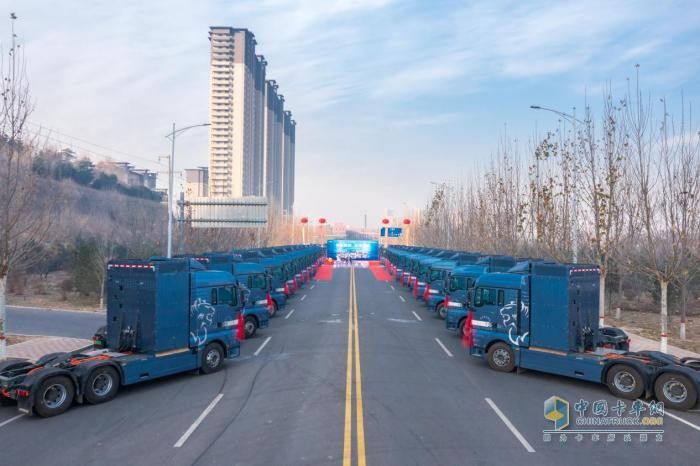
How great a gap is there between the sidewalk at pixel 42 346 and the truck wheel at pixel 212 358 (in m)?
5.46

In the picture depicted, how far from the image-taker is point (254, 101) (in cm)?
15638

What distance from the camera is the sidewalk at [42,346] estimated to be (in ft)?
51.8

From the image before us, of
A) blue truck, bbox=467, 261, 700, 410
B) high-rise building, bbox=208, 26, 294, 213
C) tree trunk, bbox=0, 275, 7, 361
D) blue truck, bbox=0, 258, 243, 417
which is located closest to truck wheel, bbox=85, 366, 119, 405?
blue truck, bbox=0, 258, 243, 417

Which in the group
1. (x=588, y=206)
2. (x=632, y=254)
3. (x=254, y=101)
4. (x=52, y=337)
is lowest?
(x=52, y=337)

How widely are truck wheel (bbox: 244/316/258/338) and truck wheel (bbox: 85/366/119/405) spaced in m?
8.24

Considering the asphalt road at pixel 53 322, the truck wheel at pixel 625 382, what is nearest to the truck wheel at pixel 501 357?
the truck wheel at pixel 625 382

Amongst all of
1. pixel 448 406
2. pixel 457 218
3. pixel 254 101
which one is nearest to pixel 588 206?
pixel 448 406

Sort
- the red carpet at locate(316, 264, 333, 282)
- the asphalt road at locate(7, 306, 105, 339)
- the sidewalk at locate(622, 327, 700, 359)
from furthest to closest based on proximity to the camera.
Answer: the red carpet at locate(316, 264, 333, 282) → the asphalt road at locate(7, 306, 105, 339) → the sidewalk at locate(622, 327, 700, 359)

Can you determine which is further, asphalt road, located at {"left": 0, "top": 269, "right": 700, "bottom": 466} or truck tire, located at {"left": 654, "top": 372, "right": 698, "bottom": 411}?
truck tire, located at {"left": 654, "top": 372, "right": 698, "bottom": 411}

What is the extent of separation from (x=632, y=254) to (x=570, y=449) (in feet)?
53.6

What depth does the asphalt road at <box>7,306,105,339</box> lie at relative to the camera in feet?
65.6

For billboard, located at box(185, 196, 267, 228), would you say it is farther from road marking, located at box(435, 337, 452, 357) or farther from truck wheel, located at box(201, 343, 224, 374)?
truck wheel, located at box(201, 343, 224, 374)

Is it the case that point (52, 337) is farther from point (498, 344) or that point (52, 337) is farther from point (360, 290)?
point (360, 290)

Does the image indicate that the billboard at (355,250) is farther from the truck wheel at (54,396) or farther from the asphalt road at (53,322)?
the truck wheel at (54,396)
